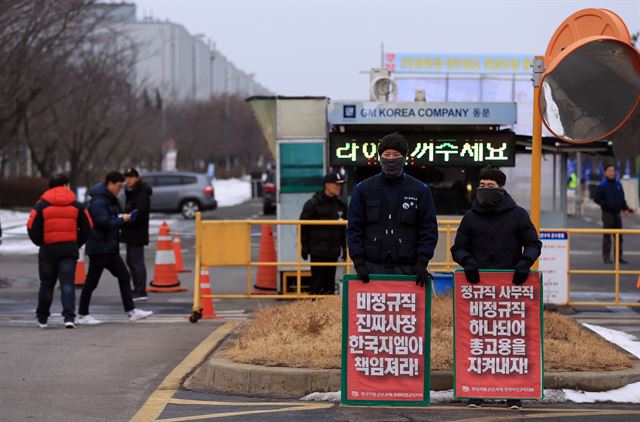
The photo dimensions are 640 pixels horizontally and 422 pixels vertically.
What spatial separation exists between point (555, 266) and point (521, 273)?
6349 millimetres

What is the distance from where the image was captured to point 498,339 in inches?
312

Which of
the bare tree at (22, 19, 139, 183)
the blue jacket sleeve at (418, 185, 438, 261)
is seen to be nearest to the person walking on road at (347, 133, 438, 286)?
the blue jacket sleeve at (418, 185, 438, 261)

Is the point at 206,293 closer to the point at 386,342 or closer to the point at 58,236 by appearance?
the point at 58,236

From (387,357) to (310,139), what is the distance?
759cm

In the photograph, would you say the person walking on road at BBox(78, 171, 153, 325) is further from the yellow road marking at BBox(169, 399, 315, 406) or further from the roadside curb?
the yellow road marking at BBox(169, 399, 315, 406)

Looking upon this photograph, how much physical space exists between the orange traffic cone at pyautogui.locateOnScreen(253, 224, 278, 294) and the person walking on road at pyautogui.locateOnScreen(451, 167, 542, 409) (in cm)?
757

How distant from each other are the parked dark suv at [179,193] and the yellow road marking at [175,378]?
30184 mm

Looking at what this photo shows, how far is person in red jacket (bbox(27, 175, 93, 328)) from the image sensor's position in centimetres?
1277

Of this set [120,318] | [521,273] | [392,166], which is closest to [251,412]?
[392,166]

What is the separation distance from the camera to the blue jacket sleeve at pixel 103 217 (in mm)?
13625

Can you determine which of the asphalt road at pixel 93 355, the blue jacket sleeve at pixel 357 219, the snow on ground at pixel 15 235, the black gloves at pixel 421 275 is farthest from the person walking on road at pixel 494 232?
the snow on ground at pixel 15 235

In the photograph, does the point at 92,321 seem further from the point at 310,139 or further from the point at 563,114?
the point at 563,114

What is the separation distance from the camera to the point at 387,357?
775cm

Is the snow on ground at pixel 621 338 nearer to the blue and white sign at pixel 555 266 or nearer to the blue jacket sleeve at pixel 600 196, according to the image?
the blue and white sign at pixel 555 266
